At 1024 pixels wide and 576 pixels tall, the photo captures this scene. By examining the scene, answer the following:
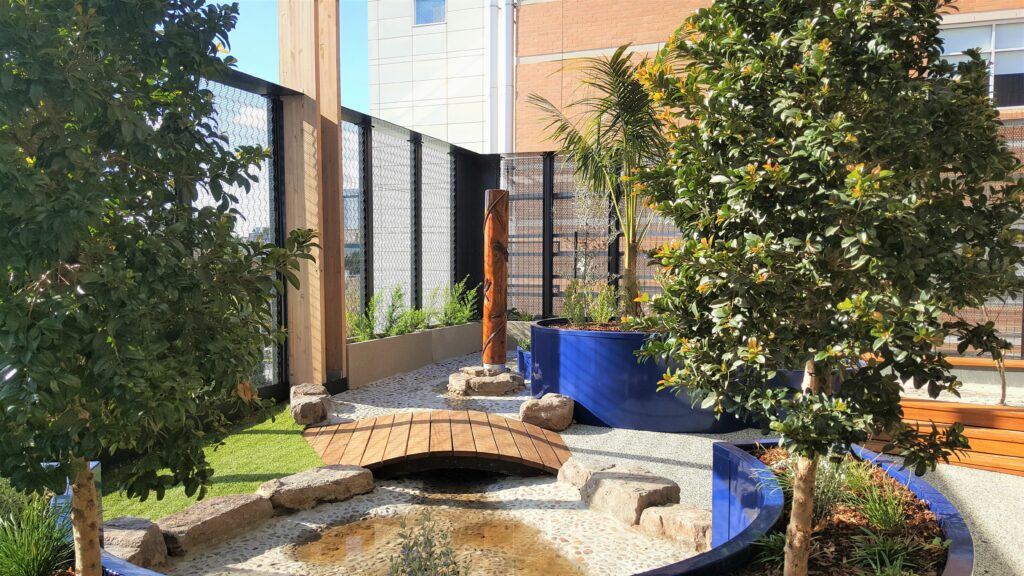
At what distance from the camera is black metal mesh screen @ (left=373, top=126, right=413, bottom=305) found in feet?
24.2

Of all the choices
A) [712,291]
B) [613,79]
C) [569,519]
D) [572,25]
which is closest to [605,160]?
[613,79]

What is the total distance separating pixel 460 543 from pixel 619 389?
90.3 inches

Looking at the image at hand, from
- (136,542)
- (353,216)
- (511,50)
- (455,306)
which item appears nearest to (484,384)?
(353,216)

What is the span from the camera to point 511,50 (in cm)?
1316

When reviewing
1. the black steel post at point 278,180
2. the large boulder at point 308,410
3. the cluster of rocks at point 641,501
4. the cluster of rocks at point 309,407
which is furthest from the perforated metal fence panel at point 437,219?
the cluster of rocks at point 641,501

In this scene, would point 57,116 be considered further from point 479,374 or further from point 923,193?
point 479,374

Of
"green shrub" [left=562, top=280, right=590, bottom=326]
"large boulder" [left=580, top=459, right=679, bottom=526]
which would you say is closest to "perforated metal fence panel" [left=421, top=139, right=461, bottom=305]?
"green shrub" [left=562, top=280, right=590, bottom=326]

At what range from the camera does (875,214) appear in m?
1.62

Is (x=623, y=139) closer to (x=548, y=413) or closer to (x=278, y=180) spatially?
(x=548, y=413)

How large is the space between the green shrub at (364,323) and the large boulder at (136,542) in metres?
3.91

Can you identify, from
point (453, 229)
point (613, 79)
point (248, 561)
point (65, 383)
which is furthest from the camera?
point (453, 229)

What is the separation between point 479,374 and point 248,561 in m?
3.74

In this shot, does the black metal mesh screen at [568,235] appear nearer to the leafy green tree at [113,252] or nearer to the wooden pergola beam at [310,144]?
the wooden pergola beam at [310,144]

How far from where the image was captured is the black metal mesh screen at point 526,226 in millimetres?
9250
